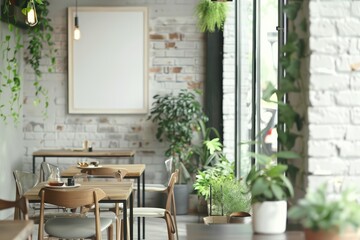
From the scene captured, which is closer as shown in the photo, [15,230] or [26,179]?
[15,230]

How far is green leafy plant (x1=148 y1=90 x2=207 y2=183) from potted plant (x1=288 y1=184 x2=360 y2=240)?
653 centimetres

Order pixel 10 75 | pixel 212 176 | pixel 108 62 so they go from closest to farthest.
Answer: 1. pixel 212 176
2. pixel 10 75
3. pixel 108 62

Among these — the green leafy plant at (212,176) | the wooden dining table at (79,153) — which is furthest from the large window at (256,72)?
the wooden dining table at (79,153)

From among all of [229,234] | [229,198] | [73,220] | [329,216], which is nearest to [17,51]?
[229,198]

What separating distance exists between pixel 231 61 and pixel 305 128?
577 cm

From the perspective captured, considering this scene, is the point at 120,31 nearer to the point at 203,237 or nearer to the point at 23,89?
the point at 23,89

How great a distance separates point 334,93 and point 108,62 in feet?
20.8

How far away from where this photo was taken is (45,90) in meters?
10.0

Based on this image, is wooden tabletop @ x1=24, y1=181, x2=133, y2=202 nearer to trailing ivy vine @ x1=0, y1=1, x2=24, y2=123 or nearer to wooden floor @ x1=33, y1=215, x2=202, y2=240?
wooden floor @ x1=33, y1=215, x2=202, y2=240

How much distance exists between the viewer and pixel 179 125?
955 cm

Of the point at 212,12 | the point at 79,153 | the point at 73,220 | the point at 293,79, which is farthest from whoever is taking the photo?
the point at 79,153

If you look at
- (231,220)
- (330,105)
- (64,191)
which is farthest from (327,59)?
(64,191)

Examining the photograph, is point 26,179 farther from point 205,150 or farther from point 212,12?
point 205,150

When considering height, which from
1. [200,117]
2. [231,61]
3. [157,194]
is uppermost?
[231,61]
